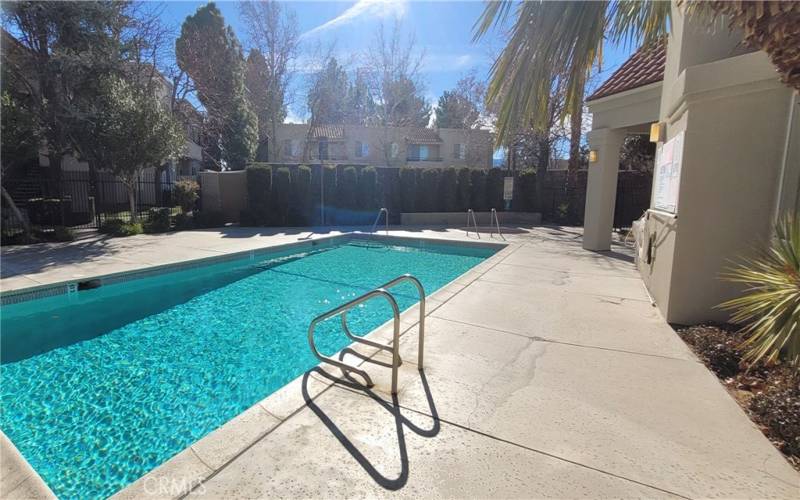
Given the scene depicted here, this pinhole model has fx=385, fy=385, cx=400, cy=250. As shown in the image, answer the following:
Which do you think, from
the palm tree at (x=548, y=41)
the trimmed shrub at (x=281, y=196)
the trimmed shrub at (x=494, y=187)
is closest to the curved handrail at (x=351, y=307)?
the palm tree at (x=548, y=41)

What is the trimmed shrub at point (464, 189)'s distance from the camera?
57.8 ft

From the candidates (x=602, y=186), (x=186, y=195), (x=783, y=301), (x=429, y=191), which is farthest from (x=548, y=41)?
(x=186, y=195)

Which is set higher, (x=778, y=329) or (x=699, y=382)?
(x=778, y=329)

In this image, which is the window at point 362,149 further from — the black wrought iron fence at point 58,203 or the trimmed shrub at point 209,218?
the black wrought iron fence at point 58,203

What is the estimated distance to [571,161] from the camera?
57.1 feet

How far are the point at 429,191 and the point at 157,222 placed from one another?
10587 mm

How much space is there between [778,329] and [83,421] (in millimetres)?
5548

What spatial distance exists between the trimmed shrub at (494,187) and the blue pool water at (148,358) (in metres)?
10.3

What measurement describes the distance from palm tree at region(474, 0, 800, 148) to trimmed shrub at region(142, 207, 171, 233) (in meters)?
12.7

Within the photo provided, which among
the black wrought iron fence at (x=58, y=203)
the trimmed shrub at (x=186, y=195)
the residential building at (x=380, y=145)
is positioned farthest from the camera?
the residential building at (x=380, y=145)

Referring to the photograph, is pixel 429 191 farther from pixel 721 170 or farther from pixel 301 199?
pixel 721 170

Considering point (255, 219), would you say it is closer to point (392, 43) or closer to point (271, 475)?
point (271, 475)

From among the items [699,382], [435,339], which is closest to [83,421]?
[435,339]

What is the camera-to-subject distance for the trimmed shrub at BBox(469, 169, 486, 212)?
17.8 meters
